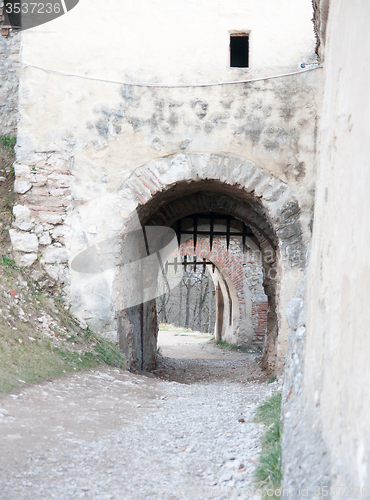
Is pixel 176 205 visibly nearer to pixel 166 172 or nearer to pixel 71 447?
pixel 166 172

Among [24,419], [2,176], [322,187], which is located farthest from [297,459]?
[2,176]

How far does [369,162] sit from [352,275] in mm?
373

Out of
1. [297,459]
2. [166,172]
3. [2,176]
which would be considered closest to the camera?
[297,459]

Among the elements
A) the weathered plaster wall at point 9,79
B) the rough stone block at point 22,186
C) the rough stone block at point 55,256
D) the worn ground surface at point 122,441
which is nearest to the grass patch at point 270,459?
the worn ground surface at point 122,441

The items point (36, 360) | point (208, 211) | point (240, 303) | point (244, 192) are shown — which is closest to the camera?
point (36, 360)

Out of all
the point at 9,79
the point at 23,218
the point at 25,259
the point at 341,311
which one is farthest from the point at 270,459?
the point at 9,79

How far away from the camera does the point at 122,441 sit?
102 inches

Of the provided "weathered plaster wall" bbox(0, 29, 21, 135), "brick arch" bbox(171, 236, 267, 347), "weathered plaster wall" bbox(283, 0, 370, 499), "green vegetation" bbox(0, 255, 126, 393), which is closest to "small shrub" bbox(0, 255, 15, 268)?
"green vegetation" bbox(0, 255, 126, 393)

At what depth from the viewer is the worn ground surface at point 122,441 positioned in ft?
6.53

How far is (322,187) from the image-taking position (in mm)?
2424

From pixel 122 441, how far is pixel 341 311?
1.57 m

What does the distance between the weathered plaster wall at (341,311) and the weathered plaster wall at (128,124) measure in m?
2.41

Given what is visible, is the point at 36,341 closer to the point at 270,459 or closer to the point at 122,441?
the point at 122,441

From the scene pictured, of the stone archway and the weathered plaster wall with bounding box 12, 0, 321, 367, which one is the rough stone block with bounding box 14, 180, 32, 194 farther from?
the stone archway
